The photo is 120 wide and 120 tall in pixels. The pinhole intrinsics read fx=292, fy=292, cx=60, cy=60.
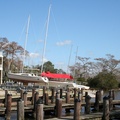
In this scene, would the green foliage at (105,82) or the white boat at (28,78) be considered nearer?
the white boat at (28,78)

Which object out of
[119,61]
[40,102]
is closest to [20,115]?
[40,102]

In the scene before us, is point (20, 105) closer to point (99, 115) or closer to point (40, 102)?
point (40, 102)

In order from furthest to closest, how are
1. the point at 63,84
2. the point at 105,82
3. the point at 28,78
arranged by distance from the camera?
1. the point at 105,82
2. the point at 63,84
3. the point at 28,78

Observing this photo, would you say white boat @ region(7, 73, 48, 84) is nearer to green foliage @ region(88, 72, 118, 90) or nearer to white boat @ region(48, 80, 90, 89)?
white boat @ region(48, 80, 90, 89)

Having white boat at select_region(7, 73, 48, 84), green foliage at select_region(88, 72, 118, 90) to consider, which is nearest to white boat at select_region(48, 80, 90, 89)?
white boat at select_region(7, 73, 48, 84)

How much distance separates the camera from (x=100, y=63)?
104m

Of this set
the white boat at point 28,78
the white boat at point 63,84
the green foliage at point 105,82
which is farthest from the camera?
the green foliage at point 105,82

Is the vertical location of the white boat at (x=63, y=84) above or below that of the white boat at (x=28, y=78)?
below

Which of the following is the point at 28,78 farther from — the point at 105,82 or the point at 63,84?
the point at 105,82

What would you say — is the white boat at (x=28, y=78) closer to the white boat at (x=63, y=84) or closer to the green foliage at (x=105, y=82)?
the white boat at (x=63, y=84)

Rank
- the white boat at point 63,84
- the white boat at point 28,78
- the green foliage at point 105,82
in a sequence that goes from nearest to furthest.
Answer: the white boat at point 28,78
the white boat at point 63,84
the green foliage at point 105,82

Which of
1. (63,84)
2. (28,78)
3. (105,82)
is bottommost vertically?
(63,84)

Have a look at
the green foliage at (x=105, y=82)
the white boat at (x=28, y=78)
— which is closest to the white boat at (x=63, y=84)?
the white boat at (x=28, y=78)

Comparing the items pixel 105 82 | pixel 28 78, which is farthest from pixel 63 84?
pixel 105 82
